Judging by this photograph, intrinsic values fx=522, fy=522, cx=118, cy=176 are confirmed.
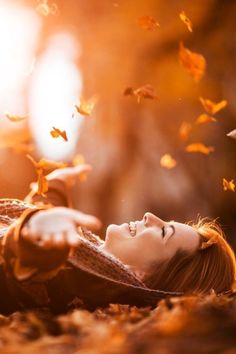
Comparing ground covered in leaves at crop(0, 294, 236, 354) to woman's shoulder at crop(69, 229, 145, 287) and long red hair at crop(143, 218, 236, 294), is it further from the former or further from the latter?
long red hair at crop(143, 218, 236, 294)

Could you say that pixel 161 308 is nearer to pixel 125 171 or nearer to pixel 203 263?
pixel 203 263

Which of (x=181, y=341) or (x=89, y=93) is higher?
(x=89, y=93)

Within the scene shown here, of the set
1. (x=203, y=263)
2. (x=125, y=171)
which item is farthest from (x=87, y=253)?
(x=125, y=171)

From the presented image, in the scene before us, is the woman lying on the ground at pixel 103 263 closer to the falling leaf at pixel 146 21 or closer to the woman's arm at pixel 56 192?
the woman's arm at pixel 56 192

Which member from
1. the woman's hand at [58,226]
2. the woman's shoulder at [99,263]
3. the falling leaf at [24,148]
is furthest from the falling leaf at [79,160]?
the woman's hand at [58,226]

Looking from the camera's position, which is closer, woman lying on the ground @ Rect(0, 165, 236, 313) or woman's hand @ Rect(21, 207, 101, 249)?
woman's hand @ Rect(21, 207, 101, 249)

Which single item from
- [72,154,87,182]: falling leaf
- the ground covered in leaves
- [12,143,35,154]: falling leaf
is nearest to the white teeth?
the ground covered in leaves

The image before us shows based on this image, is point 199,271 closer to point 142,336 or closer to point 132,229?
point 132,229
